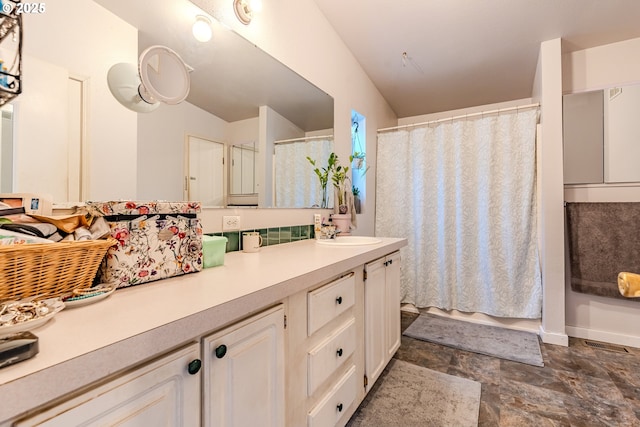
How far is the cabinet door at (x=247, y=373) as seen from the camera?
26.0 inches

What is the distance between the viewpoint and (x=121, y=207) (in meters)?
0.78

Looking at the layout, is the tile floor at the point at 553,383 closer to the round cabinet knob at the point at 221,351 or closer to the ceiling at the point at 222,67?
the round cabinet knob at the point at 221,351

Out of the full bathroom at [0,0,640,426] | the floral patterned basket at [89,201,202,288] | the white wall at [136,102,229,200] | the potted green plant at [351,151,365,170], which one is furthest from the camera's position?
the potted green plant at [351,151,365,170]

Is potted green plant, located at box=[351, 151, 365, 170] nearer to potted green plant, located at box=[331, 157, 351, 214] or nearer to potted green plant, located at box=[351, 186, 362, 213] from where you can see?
potted green plant, located at box=[351, 186, 362, 213]

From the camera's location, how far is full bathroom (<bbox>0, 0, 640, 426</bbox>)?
2.15 ft

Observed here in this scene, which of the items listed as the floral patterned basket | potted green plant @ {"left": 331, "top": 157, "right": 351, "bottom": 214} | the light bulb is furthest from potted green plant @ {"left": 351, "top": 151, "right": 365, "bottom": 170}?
the floral patterned basket

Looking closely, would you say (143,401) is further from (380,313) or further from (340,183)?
(340,183)

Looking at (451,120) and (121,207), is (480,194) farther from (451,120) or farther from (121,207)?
(121,207)

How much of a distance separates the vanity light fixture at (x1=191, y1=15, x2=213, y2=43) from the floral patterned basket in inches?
33.5

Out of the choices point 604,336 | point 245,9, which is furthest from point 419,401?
point 245,9

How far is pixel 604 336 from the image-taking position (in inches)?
87.8

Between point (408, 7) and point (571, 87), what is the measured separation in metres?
1.56

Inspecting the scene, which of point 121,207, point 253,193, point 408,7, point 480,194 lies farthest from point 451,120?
point 121,207

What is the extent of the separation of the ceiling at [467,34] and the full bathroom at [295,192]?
0.10m
